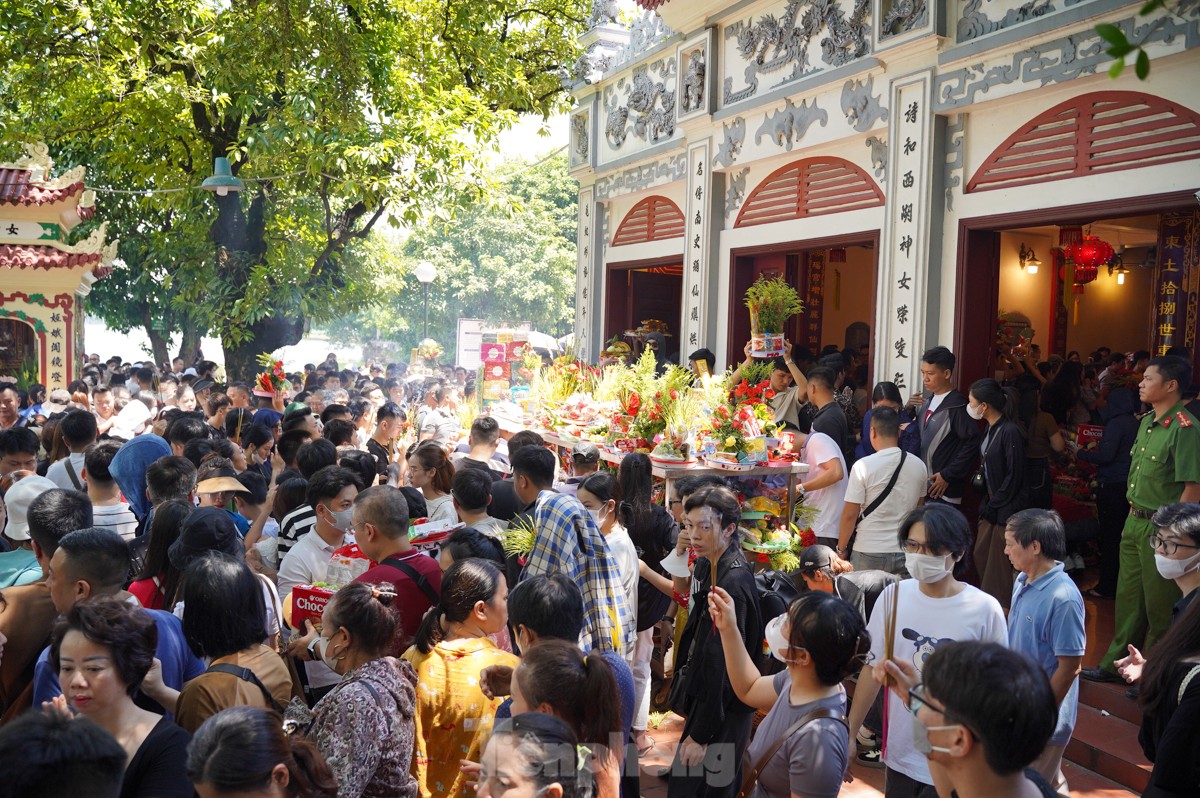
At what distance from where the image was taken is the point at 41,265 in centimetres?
1620

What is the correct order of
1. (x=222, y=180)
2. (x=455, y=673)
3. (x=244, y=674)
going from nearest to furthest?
(x=244, y=674) → (x=455, y=673) → (x=222, y=180)

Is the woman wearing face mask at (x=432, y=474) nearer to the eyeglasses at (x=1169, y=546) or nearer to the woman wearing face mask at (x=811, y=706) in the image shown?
the woman wearing face mask at (x=811, y=706)

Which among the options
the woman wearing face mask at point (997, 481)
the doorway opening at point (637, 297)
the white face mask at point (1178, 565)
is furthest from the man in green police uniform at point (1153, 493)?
the doorway opening at point (637, 297)

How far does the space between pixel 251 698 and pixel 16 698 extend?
1136mm

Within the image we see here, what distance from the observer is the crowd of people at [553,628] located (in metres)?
2.56

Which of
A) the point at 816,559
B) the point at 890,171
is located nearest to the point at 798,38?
the point at 890,171

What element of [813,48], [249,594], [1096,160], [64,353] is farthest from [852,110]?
[64,353]

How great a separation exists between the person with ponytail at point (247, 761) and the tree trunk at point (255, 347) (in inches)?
547

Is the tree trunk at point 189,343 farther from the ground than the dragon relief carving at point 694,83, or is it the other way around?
the dragon relief carving at point 694,83

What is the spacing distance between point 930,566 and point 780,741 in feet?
4.07

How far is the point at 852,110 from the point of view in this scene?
9578mm

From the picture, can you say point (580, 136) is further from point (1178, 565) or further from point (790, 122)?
point (1178, 565)

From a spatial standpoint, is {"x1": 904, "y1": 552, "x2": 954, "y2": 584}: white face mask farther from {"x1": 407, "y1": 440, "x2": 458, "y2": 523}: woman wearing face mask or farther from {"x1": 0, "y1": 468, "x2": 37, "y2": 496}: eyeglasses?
{"x1": 0, "y1": 468, "x2": 37, "y2": 496}: eyeglasses

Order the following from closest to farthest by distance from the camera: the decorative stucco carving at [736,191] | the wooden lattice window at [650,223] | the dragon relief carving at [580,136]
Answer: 1. the decorative stucco carving at [736,191]
2. the wooden lattice window at [650,223]
3. the dragon relief carving at [580,136]
